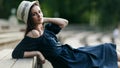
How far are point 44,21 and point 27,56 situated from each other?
54cm

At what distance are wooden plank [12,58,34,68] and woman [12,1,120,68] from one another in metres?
0.08

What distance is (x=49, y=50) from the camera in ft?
19.1

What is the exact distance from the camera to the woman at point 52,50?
5801mm

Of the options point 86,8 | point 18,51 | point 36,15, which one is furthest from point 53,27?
point 86,8

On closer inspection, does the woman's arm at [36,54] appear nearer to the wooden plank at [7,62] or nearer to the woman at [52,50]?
the woman at [52,50]

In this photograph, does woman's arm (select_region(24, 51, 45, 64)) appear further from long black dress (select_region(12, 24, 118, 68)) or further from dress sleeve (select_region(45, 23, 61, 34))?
dress sleeve (select_region(45, 23, 61, 34))

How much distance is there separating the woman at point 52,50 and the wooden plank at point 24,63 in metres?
0.08

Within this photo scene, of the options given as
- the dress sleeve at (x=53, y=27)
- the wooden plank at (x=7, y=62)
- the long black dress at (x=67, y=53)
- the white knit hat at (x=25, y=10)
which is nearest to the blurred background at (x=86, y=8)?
the dress sleeve at (x=53, y=27)

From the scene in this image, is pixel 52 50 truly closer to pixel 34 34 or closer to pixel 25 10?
pixel 34 34

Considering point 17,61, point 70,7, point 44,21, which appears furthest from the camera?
point 70,7

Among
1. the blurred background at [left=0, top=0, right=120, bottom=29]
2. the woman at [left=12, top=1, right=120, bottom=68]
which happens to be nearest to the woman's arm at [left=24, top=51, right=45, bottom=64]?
the woman at [left=12, top=1, right=120, bottom=68]

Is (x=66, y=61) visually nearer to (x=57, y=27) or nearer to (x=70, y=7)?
(x=57, y=27)

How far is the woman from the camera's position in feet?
19.0

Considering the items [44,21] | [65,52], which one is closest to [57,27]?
[44,21]
